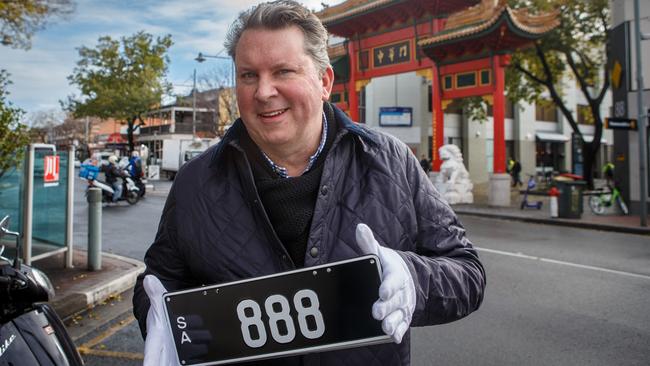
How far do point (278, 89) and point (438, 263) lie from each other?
0.79 m

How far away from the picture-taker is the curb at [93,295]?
461cm

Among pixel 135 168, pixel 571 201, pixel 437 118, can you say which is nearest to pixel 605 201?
pixel 571 201

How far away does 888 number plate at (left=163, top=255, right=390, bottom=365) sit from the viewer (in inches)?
55.6

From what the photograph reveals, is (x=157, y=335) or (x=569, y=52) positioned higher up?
(x=569, y=52)

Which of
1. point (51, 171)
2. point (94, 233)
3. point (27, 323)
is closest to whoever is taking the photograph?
point (27, 323)

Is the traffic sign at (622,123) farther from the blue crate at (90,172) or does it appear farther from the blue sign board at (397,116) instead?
the blue sign board at (397,116)

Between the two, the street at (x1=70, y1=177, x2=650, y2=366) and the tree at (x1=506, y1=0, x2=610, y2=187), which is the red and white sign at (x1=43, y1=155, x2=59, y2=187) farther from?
the tree at (x1=506, y1=0, x2=610, y2=187)

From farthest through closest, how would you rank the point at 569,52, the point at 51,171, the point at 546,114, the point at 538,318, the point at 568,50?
the point at 546,114, the point at 569,52, the point at 568,50, the point at 51,171, the point at 538,318

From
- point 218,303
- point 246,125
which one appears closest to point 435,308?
point 218,303

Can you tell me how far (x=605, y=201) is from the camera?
13914 millimetres

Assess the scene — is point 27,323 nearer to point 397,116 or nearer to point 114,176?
point 114,176

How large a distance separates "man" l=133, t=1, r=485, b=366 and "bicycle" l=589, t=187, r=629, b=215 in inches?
556

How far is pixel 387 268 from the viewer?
1.40m

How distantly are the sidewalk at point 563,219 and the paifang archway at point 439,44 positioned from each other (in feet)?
5.73
